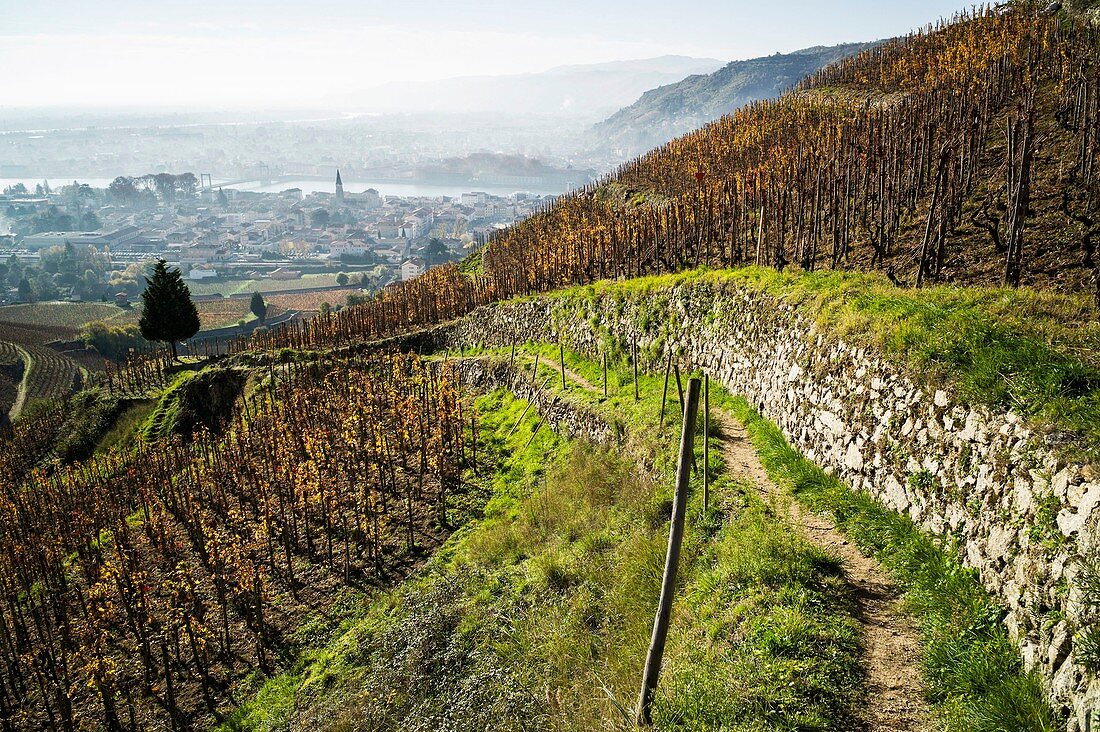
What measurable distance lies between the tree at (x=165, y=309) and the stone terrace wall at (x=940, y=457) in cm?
3594

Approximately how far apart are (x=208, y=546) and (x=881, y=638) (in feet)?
54.8

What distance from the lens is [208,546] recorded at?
17.2 meters

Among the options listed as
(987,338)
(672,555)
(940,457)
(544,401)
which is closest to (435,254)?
(544,401)

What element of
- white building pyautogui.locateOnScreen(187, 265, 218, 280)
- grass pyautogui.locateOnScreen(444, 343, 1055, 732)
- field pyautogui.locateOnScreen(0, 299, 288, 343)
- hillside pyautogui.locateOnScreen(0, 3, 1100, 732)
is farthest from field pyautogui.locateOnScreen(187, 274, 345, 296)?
grass pyautogui.locateOnScreen(444, 343, 1055, 732)

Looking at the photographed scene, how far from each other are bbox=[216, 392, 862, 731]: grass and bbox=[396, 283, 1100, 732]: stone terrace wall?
158 centimetres

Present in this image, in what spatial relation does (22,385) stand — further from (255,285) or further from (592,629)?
(255,285)

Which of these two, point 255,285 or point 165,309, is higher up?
point 165,309

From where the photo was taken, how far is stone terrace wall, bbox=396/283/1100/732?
18.8ft

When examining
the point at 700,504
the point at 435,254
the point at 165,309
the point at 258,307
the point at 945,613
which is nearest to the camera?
the point at 945,613

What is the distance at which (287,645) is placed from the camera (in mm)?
14477

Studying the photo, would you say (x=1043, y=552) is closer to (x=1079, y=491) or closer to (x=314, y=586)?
(x=1079, y=491)

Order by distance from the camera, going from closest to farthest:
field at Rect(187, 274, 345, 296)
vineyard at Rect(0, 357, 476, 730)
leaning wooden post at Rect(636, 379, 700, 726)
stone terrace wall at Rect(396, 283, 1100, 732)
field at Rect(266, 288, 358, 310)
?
stone terrace wall at Rect(396, 283, 1100, 732)
leaning wooden post at Rect(636, 379, 700, 726)
vineyard at Rect(0, 357, 476, 730)
field at Rect(266, 288, 358, 310)
field at Rect(187, 274, 345, 296)

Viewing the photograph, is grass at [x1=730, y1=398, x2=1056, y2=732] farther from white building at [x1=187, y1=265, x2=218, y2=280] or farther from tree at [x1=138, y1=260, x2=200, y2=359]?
white building at [x1=187, y1=265, x2=218, y2=280]

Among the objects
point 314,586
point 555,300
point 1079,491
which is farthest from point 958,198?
point 314,586
